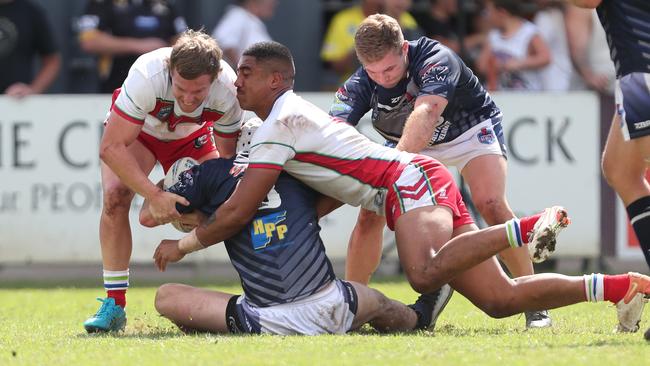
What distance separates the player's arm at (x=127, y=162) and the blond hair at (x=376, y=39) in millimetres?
1343

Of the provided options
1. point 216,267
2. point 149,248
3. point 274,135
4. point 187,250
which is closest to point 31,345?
point 187,250

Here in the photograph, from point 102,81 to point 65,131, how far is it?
175cm

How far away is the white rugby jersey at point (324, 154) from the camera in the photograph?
6.89 metres

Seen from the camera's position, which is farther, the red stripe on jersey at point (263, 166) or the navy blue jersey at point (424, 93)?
the navy blue jersey at point (424, 93)

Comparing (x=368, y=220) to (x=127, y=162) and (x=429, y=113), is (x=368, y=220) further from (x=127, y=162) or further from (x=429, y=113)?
(x=127, y=162)

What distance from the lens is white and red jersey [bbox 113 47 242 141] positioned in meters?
7.27

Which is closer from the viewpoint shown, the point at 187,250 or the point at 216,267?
the point at 187,250

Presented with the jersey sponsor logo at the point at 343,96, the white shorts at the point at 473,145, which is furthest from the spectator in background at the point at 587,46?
the jersey sponsor logo at the point at 343,96

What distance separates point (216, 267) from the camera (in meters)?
12.5

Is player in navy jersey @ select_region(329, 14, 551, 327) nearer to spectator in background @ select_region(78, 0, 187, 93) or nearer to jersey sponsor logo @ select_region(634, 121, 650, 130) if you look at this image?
jersey sponsor logo @ select_region(634, 121, 650, 130)

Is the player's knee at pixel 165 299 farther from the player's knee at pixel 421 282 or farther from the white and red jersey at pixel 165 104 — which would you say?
the player's knee at pixel 421 282

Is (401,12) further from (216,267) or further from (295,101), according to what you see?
(295,101)

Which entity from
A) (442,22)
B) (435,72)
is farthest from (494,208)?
(442,22)

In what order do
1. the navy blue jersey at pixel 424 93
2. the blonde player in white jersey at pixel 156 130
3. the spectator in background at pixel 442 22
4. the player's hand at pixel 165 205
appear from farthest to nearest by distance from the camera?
the spectator in background at pixel 442 22
the navy blue jersey at pixel 424 93
the blonde player in white jersey at pixel 156 130
the player's hand at pixel 165 205
